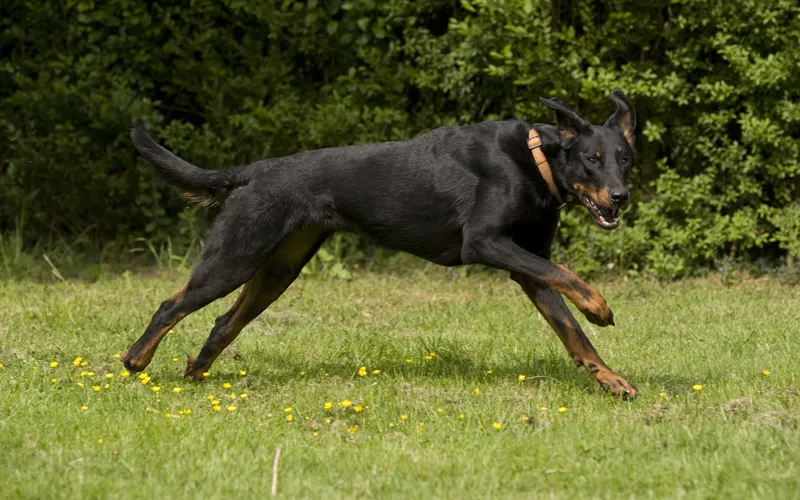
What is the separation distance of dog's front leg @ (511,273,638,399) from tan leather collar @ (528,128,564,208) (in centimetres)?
50

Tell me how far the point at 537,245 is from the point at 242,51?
5.85 metres

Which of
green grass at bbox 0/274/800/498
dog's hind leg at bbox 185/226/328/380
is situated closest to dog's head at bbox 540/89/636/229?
green grass at bbox 0/274/800/498

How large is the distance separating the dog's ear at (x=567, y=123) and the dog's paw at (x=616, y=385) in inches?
44.4

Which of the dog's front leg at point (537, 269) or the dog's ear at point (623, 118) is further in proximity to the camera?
the dog's ear at point (623, 118)

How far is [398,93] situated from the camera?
10805 millimetres

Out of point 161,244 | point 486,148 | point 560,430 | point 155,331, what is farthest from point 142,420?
point 161,244

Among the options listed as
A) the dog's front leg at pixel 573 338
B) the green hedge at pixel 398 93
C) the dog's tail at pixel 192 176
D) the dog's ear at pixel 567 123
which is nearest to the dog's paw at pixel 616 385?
the dog's front leg at pixel 573 338

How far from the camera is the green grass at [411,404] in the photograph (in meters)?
4.34

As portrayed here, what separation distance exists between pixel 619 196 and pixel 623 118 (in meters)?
0.62

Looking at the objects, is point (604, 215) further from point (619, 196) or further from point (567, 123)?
point (567, 123)

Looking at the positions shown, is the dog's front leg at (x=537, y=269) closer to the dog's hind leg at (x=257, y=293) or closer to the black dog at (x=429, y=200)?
the black dog at (x=429, y=200)

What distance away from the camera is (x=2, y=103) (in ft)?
36.9

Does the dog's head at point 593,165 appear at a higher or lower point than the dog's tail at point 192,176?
higher

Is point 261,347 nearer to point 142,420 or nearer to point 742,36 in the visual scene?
point 142,420
